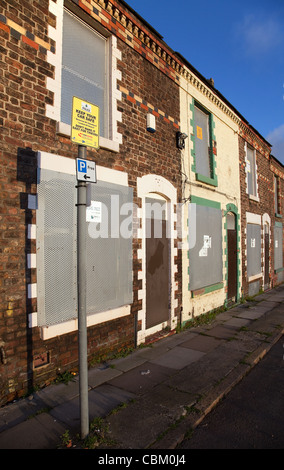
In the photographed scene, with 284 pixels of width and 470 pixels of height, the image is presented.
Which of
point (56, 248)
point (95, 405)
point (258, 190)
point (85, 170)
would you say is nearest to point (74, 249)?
point (56, 248)

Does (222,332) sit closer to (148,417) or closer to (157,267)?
(157,267)

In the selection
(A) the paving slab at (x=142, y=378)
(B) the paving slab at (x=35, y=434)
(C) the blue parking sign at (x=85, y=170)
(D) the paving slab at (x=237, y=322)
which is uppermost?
(C) the blue parking sign at (x=85, y=170)

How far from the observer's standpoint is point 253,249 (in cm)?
1232

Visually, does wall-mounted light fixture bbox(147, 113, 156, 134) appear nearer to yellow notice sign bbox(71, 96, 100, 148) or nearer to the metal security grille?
the metal security grille

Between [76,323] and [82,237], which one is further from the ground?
[82,237]

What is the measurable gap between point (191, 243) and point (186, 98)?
401 centimetres

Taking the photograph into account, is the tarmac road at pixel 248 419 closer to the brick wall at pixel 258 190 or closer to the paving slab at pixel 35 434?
the paving slab at pixel 35 434

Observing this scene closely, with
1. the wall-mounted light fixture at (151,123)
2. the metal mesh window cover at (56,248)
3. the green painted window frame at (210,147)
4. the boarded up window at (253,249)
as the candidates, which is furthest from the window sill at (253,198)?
the metal mesh window cover at (56,248)

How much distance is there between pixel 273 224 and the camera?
1527 centimetres

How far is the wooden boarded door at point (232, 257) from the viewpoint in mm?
10188

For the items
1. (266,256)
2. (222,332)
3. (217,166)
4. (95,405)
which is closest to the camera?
(95,405)

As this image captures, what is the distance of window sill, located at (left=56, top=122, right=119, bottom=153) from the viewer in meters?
4.47

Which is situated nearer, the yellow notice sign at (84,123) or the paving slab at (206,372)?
the yellow notice sign at (84,123)

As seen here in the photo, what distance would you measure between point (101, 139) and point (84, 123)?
2.35 m
